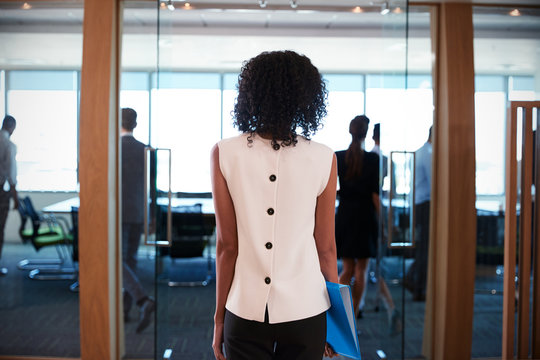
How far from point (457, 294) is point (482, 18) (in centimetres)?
171

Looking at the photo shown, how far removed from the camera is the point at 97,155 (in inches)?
118

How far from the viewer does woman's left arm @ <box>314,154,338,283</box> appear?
4.64ft

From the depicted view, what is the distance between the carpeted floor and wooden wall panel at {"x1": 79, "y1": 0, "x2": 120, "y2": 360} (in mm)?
237

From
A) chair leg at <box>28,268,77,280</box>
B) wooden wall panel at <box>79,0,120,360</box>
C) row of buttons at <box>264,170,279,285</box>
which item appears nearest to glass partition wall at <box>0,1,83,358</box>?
chair leg at <box>28,268,77,280</box>

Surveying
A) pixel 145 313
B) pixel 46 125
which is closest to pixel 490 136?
pixel 145 313

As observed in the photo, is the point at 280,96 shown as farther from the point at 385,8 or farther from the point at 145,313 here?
the point at 145,313

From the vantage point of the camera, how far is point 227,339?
4.63 ft

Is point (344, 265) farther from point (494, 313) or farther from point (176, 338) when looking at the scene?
point (176, 338)

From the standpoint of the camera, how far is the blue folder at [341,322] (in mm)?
1441

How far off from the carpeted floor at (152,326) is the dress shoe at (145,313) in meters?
0.04

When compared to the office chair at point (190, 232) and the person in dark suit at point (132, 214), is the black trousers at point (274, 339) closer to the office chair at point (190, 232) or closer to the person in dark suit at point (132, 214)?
A: the person in dark suit at point (132, 214)

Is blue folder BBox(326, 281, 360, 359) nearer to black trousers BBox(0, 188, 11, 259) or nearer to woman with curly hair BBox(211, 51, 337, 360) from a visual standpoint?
woman with curly hair BBox(211, 51, 337, 360)

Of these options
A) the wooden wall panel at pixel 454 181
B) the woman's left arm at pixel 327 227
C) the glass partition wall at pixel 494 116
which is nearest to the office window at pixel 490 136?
the glass partition wall at pixel 494 116

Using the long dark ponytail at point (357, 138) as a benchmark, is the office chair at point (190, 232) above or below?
below
